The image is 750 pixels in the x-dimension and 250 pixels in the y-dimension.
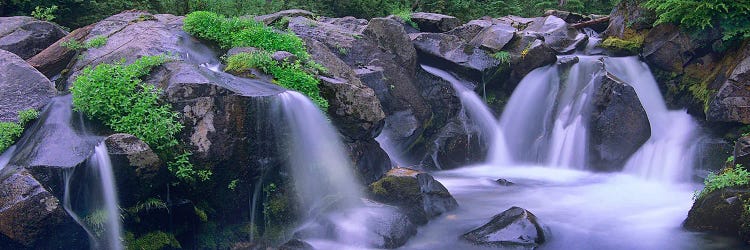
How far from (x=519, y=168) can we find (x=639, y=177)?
91.8 inches

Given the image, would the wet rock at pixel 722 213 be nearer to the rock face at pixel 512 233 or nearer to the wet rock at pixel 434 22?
the rock face at pixel 512 233

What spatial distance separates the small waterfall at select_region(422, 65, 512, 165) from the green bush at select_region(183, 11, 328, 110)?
410 centimetres

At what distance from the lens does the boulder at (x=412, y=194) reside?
8.65 m

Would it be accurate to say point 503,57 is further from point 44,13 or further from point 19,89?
point 44,13

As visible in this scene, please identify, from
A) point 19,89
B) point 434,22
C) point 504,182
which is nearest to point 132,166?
point 19,89

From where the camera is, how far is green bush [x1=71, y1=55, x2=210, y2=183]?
274 inches

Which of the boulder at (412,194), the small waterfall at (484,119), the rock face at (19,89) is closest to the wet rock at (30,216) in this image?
the rock face at (19,89)

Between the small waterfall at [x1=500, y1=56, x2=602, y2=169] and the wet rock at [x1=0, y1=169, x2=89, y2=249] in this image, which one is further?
the small waterfall at [x1=500, y1=56, x2=602, y2=169]

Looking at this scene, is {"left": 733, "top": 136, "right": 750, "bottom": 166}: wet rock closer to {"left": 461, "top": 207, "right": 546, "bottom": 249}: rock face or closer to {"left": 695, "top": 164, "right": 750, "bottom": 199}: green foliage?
{"left": 695, "top": 164, "right": 750, "bottom": 199}: green foliage

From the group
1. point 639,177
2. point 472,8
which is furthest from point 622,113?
point 472,8

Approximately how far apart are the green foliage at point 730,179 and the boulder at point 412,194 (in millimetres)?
3639

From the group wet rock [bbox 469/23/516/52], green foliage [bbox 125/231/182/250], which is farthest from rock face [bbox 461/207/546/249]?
wet rock [bbox 469/23/516/52]

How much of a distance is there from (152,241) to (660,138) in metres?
9.56

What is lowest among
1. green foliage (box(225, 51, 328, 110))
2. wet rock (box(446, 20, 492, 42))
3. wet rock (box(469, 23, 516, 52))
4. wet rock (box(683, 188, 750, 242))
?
wet rock (box(683, 188, 750, 242))
